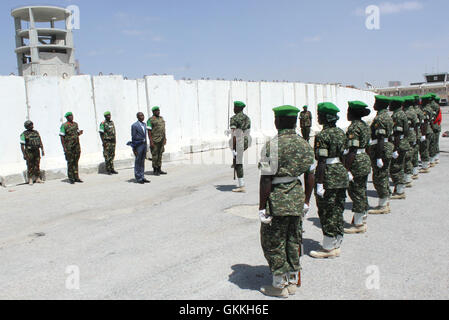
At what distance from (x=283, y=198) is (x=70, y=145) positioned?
716 centimetres

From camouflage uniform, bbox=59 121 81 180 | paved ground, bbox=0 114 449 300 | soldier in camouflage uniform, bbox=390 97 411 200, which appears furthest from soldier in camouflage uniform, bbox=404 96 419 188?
camouflage uniform, bbox=59 121 81 180

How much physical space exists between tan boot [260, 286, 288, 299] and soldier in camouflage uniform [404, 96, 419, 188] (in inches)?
213

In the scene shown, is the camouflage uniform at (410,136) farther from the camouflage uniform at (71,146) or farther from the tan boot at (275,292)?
the camouflage uniform at (71,146)

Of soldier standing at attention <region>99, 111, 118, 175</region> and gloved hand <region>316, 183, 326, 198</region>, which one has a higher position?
soldier standing at attention <region>99, 111, 118, 175</region>

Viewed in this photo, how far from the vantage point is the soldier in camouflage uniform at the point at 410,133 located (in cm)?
771

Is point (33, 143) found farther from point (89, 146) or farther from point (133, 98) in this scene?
point (133, 98)

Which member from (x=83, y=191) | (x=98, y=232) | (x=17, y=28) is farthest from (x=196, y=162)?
(x=17, y=28)

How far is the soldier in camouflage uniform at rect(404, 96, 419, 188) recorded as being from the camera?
25.3 ft

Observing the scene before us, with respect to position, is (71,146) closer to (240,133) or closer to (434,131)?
(240,133)

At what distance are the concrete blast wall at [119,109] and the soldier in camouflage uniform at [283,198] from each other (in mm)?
7786

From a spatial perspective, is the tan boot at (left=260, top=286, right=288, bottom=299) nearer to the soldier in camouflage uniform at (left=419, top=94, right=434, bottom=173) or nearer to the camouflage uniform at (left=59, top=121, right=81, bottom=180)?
the camouflage uniform at (left=59, top=121, right=81, bottom=180)

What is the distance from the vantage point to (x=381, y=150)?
5.98 metres

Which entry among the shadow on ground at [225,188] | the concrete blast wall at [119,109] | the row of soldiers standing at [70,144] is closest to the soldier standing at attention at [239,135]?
the shadow on ground at [225,188]
